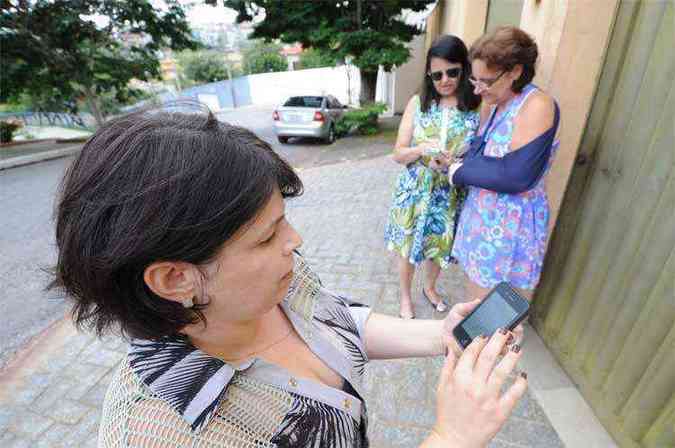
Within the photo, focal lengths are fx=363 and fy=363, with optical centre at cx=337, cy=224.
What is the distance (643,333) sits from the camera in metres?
1.77

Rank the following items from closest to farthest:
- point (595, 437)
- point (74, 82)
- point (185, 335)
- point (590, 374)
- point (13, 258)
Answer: point (185, 335) → point (595, 437) → point (590, 374) → point (13, 258) → point (74, 82)

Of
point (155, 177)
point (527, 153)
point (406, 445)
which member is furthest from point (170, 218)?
point (406, 445)

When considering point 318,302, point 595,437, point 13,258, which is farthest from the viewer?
point 13,258

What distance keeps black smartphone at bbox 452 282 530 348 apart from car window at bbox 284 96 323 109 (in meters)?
10.5

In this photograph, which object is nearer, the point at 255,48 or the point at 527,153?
the point at 527,153

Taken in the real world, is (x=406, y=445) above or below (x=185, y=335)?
below

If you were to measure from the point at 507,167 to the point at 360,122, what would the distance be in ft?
33.4

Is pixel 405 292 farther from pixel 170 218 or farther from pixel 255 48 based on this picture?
pixel 255 48

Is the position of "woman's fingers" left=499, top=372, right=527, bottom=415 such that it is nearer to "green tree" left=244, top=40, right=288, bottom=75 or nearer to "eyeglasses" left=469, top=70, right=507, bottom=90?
"eyeglasses" left=469, top=70, right=507, bottom=90

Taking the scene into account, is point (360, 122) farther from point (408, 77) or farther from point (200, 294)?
point (200, 294)

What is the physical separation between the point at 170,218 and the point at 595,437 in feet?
8.14

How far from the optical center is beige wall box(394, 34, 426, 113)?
1572 cm

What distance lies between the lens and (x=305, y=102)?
1111 cm

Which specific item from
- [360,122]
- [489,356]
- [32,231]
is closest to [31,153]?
[32,231]
